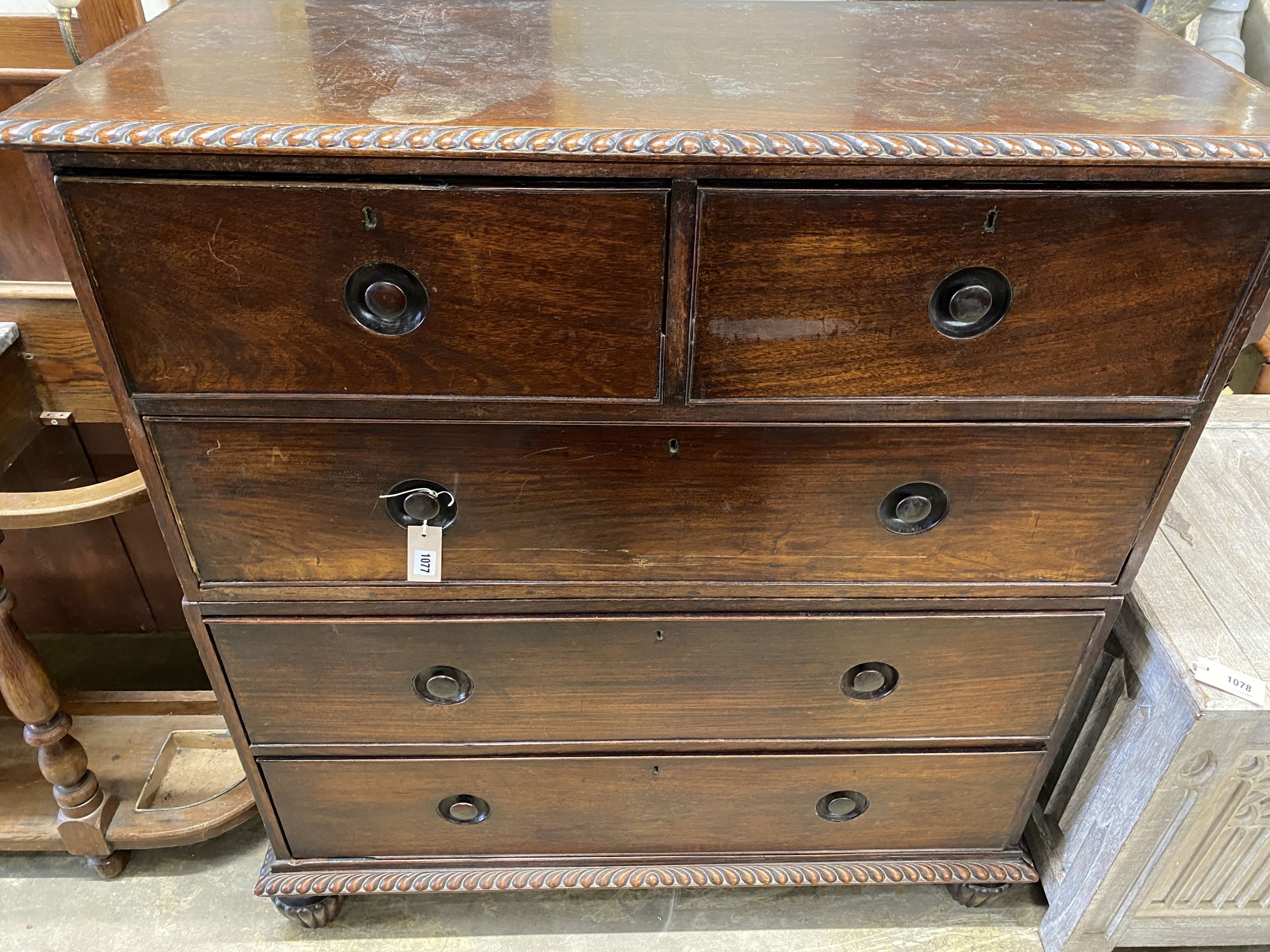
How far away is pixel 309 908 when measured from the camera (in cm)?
127

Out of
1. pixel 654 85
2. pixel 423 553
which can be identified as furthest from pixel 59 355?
pixel 654 85

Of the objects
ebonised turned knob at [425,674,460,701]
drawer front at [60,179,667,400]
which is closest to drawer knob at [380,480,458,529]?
drawer front at [60,179,667,400]

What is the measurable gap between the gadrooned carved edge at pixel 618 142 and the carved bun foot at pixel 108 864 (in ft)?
3.54

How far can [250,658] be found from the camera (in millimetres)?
1023

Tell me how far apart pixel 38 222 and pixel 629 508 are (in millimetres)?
929

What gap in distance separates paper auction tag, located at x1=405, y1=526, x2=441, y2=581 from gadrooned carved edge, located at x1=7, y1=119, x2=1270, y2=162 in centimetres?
38

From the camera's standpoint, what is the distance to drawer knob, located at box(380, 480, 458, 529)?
902 millimetres

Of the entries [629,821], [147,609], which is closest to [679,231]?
[629,821]

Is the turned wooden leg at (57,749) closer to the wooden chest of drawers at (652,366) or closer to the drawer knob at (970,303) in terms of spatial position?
the wooden chest of drawers at (652,366)

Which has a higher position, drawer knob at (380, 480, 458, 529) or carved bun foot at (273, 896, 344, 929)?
drawer knob at (380, 480, 458, 529)

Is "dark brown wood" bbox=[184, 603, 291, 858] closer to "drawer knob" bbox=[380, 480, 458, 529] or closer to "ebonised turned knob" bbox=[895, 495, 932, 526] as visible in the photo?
"drawer knob" bbox=[380, 480, 458, 529]

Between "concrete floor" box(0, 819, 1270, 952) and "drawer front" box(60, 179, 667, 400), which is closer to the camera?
"drawer front" box(60, 179, 667, 400)

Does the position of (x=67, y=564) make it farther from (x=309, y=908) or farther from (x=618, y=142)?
(x=618, y=142)

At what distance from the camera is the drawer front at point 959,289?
0.75 m
